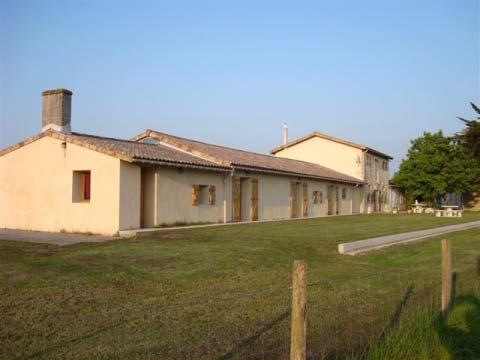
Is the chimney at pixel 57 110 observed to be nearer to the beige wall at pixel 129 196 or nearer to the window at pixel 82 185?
the window at pixel 82 185

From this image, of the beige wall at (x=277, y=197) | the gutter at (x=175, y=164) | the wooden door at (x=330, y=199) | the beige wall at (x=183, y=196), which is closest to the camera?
the gutter at (x=175, y=164)

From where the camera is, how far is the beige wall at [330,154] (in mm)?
38125

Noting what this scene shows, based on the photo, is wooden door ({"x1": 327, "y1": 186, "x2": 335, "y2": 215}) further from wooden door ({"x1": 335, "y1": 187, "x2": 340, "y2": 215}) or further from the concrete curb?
the concrete curb

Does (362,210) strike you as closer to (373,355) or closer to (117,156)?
(117,156)

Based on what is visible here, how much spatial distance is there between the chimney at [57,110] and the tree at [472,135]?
13610 millimetres

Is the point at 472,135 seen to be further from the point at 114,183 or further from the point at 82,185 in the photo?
the point at 82,185

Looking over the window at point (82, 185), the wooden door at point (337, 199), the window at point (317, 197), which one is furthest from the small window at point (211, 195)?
the wooden door at point (337, 199)

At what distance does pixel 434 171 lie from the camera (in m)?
41.3

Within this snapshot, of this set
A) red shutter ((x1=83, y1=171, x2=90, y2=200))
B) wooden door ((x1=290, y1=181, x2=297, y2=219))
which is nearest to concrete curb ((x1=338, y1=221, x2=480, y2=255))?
wooden door ((x1=290, y1=181, x2=297, y2=219))

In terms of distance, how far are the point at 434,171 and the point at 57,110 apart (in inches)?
1304

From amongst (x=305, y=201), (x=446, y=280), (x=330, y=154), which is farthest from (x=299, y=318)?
(x=330, y=154)

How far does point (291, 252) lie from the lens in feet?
38.4

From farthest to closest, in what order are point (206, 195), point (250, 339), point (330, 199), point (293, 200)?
point (330, 199) → point (293, 200) → point (206, 195) → point (250, 339)

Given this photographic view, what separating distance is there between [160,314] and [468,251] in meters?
9.97
